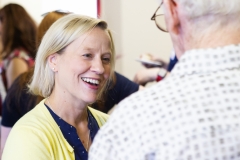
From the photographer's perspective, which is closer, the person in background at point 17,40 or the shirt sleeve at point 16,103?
the shirt sleeve at point 16,103

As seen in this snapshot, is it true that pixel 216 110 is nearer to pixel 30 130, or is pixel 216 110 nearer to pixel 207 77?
pixel 207 77

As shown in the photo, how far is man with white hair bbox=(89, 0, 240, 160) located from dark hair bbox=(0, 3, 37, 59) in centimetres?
192

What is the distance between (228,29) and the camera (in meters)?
0.88

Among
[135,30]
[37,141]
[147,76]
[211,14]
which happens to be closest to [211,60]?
[211,14]

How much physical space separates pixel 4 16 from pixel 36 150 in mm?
1698

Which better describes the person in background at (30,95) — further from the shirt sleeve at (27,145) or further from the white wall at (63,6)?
the white wall at (63,6)

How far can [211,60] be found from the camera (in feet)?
2.88

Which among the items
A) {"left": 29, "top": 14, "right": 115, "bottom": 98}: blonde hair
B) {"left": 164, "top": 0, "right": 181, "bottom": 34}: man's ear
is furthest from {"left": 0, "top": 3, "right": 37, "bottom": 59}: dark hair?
{"left": 164, "top": 0, "right": 181, "bottom": 34}: man's ear

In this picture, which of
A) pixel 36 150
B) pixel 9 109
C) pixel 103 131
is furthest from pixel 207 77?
pixel 9 109

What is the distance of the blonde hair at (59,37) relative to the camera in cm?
149

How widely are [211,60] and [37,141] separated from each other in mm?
636

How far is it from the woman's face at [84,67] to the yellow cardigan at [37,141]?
0.12 metres

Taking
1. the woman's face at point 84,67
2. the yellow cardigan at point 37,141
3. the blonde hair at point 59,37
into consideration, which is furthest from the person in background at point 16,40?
the yellow cardigan at point 37,141

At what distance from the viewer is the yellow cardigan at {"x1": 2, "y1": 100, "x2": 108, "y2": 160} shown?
129 cm
